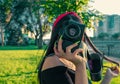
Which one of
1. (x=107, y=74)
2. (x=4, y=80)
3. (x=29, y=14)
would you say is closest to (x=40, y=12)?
(x=29, y=14)

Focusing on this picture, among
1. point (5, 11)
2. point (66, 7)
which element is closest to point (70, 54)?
point (66, 7)

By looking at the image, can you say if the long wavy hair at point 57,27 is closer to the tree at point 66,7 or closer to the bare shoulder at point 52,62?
the bare shoulder at point 52,62

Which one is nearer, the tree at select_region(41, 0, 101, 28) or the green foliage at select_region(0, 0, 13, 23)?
the tree at select_region(41, 0, 101, 28)

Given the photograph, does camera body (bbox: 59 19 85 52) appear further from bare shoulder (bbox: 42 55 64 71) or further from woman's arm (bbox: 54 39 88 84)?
bare shoulder (bbox: 42 55 64 71)

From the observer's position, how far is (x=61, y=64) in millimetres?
2891

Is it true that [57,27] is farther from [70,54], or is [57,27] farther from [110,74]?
[110,74]

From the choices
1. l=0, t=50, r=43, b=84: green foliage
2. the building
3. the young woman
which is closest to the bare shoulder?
the young woman

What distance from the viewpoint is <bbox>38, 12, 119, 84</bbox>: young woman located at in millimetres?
2748

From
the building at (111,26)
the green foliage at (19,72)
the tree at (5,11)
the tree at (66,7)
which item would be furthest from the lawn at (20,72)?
the building at (111,26)

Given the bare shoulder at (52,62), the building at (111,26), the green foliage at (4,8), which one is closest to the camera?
the bare shoulder at (52,62)

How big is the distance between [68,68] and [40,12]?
6429 cm

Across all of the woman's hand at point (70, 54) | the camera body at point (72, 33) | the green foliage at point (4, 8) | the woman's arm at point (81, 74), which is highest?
the green foliage at point (4, 8)

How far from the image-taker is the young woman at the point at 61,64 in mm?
2748

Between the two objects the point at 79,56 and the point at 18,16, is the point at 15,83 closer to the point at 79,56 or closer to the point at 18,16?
the point at 79,56
